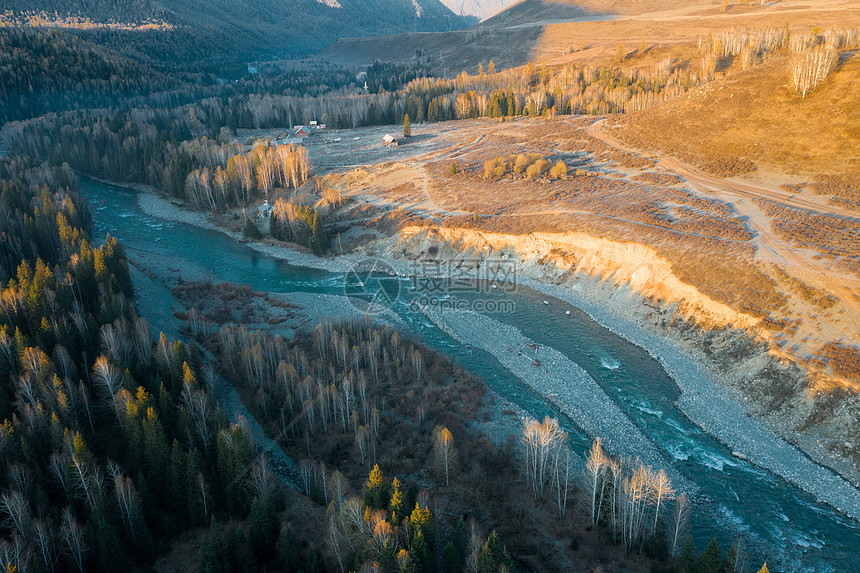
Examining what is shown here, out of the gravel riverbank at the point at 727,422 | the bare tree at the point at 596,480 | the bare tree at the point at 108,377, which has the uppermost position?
the bare tree at the point at 108,377

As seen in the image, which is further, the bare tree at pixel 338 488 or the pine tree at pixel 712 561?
the bare tree at pixel 338 488

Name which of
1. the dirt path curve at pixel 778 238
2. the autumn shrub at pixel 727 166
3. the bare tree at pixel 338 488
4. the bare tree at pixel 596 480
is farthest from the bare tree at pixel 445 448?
the autumn shrub at pixel 727 166

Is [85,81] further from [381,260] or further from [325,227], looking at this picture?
[381,260]

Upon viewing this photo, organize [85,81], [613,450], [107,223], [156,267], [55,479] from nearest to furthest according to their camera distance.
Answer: [55,479] → [613,450] → [156,267] → [107,223] → [85,81]

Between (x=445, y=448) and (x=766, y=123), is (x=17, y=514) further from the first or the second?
(x=766, y=123)

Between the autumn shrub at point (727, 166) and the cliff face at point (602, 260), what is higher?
the autumn shrub at point (727, 166)

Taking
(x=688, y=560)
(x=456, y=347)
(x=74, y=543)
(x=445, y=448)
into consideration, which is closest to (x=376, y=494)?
(x=445, y=448)

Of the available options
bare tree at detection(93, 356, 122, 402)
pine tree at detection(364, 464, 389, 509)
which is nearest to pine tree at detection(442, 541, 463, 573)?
pine tree at detection(364, 464, 389, 509)

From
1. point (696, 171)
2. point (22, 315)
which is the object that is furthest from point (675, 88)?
point (22, 315)

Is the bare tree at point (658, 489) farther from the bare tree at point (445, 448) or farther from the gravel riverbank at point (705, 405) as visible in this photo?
the bare tree at point (445, 448)
